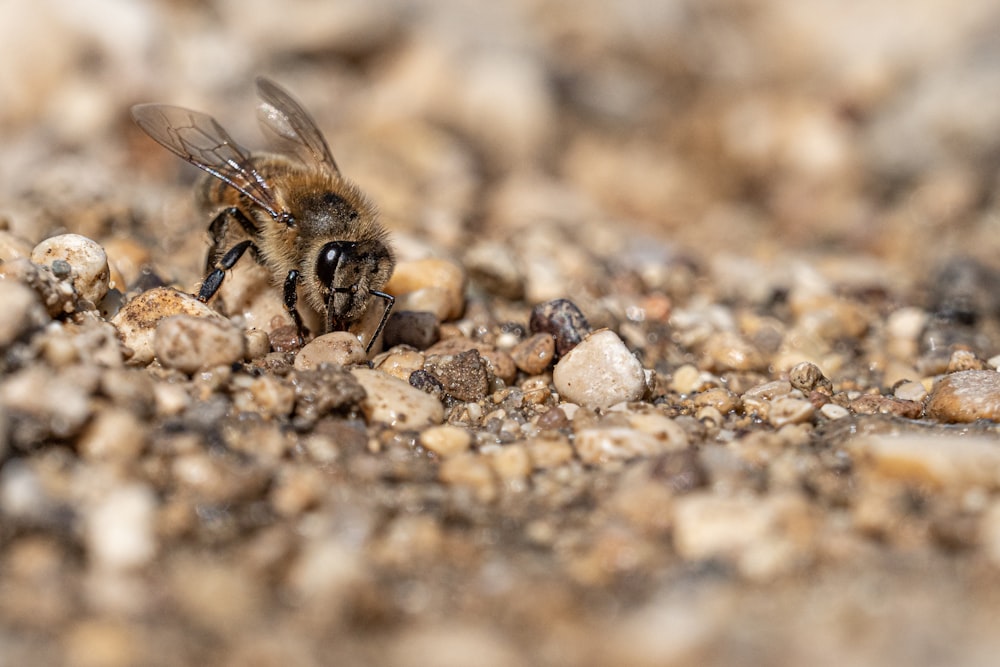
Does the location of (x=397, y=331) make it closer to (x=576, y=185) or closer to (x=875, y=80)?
(x=576, y=185)

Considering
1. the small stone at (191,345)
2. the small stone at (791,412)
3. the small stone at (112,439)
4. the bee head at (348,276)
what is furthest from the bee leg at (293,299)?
the small stone at (791,412)

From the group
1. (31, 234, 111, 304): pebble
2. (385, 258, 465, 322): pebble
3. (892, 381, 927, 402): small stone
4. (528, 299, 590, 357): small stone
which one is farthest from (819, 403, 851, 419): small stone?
(31, 234, 111, 304): pebble

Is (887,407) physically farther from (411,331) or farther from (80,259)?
(80,259)

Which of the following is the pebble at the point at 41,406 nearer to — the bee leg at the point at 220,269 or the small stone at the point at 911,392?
the bee leg at the point at 220,269

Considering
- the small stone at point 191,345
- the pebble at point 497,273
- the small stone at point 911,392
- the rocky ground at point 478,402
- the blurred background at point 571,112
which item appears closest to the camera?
the rocky ground at point 478,402

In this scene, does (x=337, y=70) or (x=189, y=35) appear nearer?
(x=189, y=35)

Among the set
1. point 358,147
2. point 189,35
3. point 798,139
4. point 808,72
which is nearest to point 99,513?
point 358,147

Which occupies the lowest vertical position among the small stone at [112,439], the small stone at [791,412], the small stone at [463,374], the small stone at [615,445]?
the small stone at [112,439]
